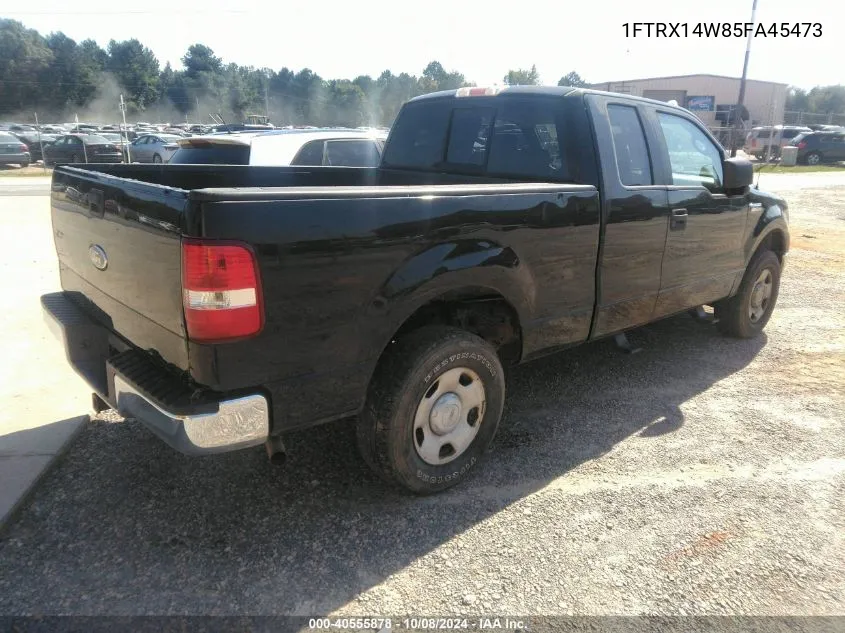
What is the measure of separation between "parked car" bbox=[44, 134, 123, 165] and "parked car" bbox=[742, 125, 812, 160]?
29.5m

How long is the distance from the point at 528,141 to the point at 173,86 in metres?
102

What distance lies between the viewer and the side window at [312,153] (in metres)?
7.63

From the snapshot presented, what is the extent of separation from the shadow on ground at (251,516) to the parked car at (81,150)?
25.5 meters

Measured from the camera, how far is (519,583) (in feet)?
8.69

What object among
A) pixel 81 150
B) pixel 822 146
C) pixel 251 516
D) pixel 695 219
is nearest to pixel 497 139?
pixel 695 219

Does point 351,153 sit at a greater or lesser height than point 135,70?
lesser

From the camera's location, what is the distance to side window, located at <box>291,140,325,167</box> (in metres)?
7.63

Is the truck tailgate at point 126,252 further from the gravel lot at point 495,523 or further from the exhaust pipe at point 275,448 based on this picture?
the gravel lot at point 495,523

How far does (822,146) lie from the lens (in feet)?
104

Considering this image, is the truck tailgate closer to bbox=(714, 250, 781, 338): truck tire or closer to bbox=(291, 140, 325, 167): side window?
bbox=(291, 140, 325, 167): side window

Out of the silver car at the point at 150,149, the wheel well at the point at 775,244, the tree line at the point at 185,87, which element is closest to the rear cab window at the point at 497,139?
the wheel well at the point at 775,244

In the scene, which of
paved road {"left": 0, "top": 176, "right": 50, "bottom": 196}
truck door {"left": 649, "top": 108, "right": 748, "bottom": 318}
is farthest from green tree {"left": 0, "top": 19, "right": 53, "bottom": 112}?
truck door {"left": 649, "top": 108, "right": 748, "bottom": 318}

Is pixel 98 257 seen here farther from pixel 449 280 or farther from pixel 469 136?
pixel 469 136

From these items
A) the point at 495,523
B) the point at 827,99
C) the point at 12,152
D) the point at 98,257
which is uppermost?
the point at 827,99
